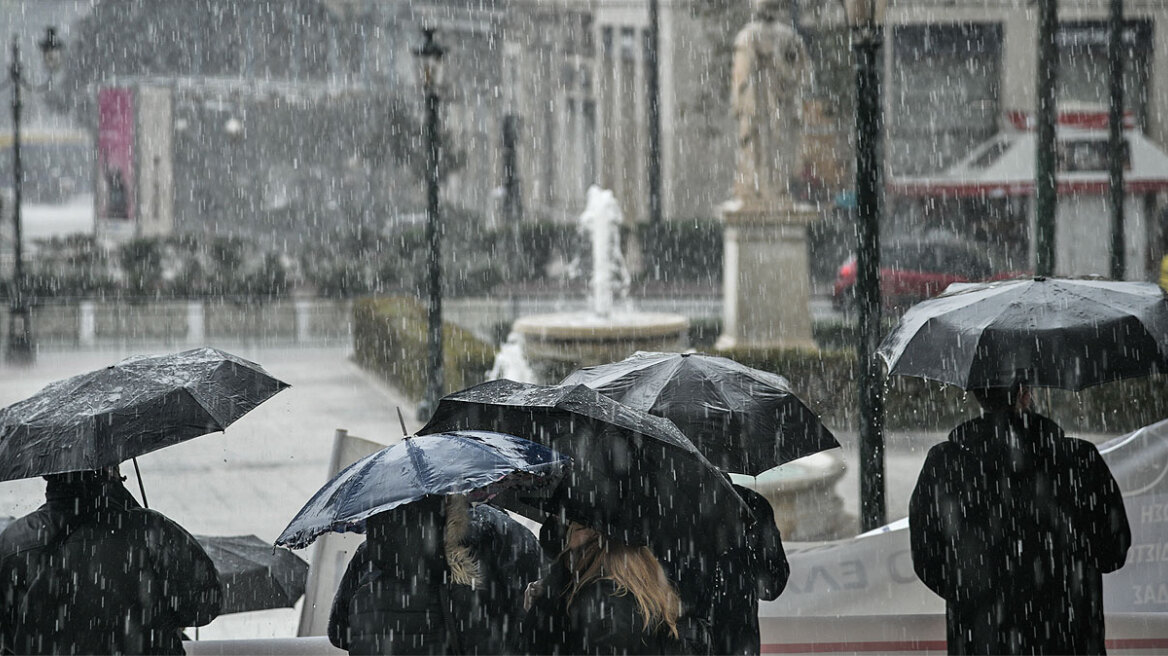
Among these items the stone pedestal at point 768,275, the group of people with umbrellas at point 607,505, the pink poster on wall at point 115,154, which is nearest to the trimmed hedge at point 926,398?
the stone pedestal at point 768,275

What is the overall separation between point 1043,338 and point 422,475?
2131mm

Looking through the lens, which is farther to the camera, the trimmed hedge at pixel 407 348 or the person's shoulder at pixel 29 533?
the trimmed hedge at pixel 407 348

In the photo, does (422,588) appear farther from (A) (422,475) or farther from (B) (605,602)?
(B) (605,602)

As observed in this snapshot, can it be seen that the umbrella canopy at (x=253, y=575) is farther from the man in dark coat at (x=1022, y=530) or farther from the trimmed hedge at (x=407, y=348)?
the trimmed hedge at (x=407, y=348)

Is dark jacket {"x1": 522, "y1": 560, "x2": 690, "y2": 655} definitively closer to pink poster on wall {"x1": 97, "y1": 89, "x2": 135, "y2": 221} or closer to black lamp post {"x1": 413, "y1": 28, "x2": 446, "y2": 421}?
black lamp post {"x1": 413, "y1": 28, "x2": 446, "y2": 421}

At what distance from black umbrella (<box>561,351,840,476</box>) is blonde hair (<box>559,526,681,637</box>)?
100 cm

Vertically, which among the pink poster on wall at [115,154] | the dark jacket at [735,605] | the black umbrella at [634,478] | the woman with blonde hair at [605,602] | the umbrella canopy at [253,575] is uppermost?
the pink poster on wall at [115,154]

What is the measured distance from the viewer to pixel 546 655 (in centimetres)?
342

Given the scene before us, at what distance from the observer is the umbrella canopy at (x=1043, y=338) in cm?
419

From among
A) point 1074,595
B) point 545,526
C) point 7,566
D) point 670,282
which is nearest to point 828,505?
point 1074,595

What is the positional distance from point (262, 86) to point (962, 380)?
4076cm

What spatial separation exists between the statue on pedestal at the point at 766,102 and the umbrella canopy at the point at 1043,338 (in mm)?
8975

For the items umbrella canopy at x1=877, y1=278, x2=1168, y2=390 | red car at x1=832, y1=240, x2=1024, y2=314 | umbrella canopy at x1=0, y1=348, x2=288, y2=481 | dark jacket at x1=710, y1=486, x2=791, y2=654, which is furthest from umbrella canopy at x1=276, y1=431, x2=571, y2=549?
red car at x1=832, y1=240, x2=1024, y2=314

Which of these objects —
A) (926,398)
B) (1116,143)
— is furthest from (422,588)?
(1116,143)
